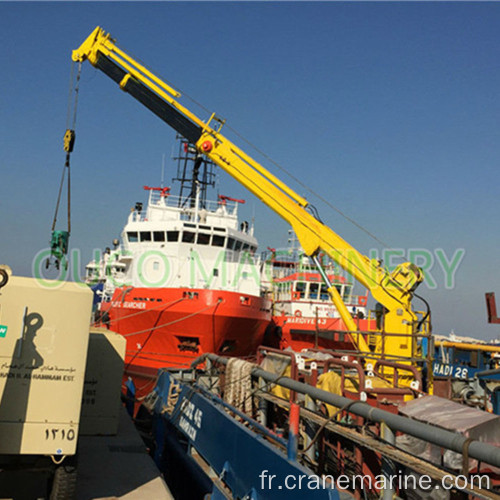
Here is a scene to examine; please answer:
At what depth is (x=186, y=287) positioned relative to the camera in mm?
20266

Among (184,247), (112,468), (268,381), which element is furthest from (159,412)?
(184,247)

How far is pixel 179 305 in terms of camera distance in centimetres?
1716

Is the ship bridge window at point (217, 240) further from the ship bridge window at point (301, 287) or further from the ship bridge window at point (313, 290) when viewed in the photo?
the ship bridge window at point (313, 290)

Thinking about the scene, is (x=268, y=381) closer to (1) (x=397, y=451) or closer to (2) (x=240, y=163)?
(1) (x=397, y=451)

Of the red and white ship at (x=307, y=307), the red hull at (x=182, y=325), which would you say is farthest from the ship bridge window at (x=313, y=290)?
the red hull at (x=182, y=325)

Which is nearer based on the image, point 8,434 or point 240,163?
point 8,434

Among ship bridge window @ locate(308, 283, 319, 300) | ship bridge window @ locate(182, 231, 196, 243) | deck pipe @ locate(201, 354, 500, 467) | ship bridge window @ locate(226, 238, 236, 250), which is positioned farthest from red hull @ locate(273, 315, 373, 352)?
deck pipe @ locate(201, 354, 500, 467)

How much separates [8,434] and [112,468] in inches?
98.5

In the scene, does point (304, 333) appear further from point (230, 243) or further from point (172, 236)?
point (172, 236)

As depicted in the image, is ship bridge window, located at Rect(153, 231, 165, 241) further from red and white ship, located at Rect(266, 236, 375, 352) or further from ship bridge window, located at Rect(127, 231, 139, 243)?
red and white ship, located at Rect(266, 236, 375, 352)

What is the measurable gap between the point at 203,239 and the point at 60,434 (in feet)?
54.8

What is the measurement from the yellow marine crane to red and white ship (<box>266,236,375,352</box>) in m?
9.31

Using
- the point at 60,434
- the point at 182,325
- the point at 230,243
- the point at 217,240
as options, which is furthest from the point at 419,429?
the point at 230,243

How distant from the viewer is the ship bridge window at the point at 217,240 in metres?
21.5
